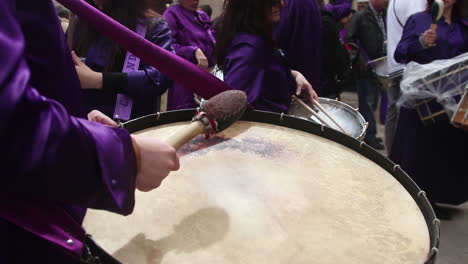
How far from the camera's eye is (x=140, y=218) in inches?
39.4

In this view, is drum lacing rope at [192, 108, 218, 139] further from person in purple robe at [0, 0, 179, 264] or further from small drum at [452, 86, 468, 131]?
small drum at [452, 86, 468, 131]

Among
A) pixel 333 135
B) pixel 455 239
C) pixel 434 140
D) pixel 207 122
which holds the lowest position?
pixel 455 239

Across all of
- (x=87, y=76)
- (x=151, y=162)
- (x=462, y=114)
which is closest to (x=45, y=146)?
(x=151, y=162)

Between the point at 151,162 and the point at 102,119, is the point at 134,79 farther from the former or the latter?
the point at 151,162

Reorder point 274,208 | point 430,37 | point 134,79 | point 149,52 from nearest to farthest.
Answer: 1. point 274,208
2. point 149,52
3. point 134,79
4. point 430,37

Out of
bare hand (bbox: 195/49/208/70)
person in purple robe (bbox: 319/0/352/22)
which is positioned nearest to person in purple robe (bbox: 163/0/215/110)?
bare hand (bbox: 195/49/208/70)

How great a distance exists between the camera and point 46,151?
0.64 metres

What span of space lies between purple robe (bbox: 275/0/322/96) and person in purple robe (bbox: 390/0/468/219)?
0.79m

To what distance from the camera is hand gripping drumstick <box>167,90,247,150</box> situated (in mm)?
1018

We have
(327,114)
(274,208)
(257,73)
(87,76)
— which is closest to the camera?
(274,208)

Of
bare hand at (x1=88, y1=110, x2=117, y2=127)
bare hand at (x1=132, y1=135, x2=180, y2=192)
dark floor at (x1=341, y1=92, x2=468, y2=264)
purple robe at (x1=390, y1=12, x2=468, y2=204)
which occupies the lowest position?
dark floor at (x1=341, y1=92, x2=468, y2=264)

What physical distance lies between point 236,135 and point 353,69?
3.37 m

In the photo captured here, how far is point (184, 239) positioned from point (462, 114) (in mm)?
2226

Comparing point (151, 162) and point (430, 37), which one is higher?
point (151, 162)
